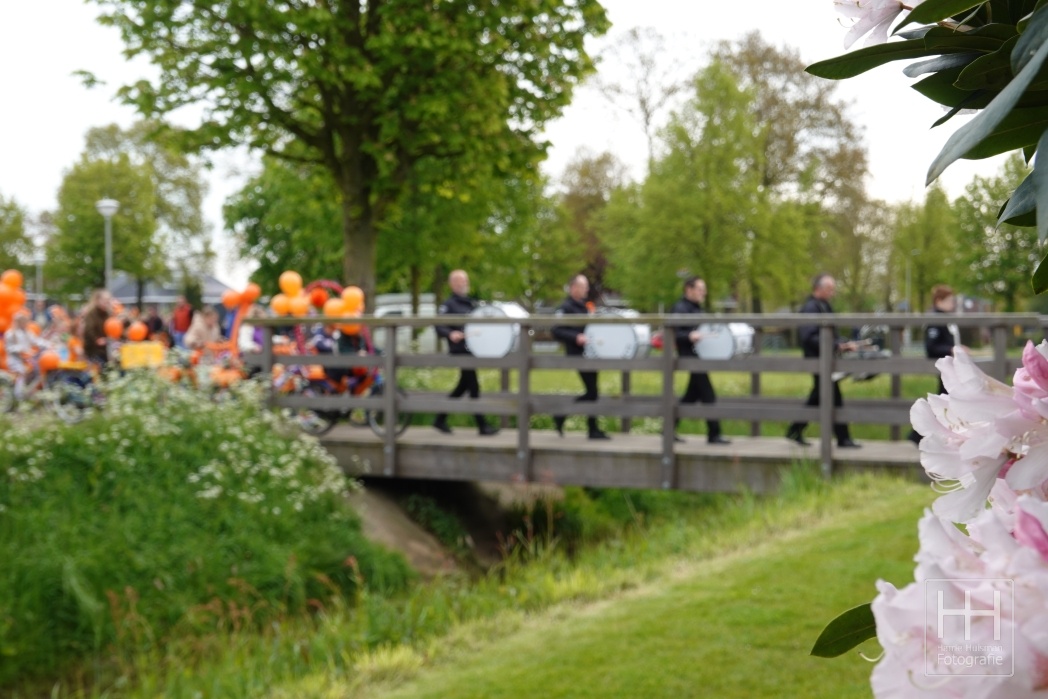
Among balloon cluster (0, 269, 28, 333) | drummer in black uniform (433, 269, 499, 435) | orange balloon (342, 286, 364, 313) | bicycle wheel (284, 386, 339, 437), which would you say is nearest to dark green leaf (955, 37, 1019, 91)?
drummer in black uniform (433, 269, 499, 435)

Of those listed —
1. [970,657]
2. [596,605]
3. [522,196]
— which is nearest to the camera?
[970,657]

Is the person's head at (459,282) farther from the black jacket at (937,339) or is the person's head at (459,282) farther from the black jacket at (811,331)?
the black jacket at (937,339)

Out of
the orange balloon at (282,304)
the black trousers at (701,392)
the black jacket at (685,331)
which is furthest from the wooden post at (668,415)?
the orange balloon at (282,304)

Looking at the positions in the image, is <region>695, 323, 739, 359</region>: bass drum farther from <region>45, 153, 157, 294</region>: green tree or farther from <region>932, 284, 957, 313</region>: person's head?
<region>45, 153, 157, 294</region>: green tree

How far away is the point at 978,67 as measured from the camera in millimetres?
1043

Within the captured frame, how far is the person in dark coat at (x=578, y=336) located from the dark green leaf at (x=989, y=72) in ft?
31.8

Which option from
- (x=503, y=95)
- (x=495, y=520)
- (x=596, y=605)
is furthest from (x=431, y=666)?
(x=503, y=95)

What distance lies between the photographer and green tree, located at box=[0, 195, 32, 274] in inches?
2162

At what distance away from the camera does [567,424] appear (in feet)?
54.2

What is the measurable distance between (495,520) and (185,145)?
8403 mm

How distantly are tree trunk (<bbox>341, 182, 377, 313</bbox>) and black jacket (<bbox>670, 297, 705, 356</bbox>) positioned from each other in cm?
795

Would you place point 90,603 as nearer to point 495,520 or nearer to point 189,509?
point 189,509

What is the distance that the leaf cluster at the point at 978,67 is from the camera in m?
0.87

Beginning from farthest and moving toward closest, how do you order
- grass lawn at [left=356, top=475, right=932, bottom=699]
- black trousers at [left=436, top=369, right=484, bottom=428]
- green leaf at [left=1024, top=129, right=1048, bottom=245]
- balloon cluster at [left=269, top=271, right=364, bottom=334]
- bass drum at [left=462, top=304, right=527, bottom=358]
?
balloon cluster at [left=269, top=271, right=364, bottom=334], black trousers at [left=436, top=369, right=484, bottom=428], bass drum at [left=462, top=304, right=527, bottom=358], grass lawn at [left=356, top=475, right=932, bottom=699], green leaf at [left=1024, top=129, right=1048, bottom=245]
